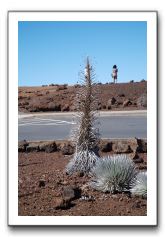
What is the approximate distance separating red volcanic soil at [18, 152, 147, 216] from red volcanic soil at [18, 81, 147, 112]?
0.48 metres

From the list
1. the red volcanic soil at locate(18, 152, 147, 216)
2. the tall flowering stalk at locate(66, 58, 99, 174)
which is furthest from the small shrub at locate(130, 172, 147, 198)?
the tall flowering stalk at locate(66, 58, 99, 174)

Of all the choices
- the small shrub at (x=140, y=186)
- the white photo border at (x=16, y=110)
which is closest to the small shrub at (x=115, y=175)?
the small shrub at (x=140, y=186)

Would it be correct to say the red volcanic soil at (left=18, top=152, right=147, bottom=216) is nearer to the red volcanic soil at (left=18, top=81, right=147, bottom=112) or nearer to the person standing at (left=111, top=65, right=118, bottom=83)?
the red volcanic soil at (left=18, top=81, right=147, bottom=112)

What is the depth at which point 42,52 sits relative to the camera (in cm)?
1025

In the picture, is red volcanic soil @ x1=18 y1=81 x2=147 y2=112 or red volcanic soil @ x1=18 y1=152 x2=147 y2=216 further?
red volcanic soil @ x1=18 y1=81 x2=147 y2=112

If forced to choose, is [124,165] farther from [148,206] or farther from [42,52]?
[42,52]

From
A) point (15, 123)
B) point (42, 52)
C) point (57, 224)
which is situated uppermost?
point (42, 52)

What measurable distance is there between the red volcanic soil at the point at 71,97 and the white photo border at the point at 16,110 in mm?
112

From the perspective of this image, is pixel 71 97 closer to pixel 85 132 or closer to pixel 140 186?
pixel 85 132

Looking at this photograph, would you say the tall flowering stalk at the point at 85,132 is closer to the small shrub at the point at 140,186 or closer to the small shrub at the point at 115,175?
the small shrub at the point at 115,175

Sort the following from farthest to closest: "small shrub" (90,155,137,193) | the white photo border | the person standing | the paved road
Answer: the paved road
the person standing
"small shrub" (90,155,137,193)
the white photo border

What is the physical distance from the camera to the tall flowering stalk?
10.4 meters
